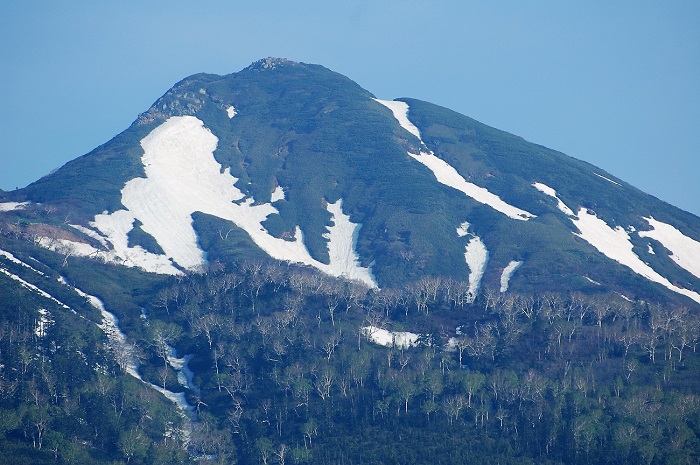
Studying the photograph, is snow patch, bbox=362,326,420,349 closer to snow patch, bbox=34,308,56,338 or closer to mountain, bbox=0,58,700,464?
mountain, bbox=0,58,700,464

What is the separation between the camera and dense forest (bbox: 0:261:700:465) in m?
111

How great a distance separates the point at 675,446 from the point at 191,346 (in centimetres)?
6984

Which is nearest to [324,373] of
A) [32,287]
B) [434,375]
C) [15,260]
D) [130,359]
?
[434,375]

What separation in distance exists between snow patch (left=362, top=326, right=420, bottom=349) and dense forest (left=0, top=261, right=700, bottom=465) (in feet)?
2.04

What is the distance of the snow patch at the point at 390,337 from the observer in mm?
142175

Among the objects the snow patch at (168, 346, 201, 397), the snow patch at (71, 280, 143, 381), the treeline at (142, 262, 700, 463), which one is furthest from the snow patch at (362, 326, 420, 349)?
the snow patch at (71, 280, 143, 381)

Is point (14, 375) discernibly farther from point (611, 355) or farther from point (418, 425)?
point (611, 355)

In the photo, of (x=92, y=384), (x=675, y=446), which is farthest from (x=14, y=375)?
(x=675, y=446)

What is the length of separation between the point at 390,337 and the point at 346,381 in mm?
19207

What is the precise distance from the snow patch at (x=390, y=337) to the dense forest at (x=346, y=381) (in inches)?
24.4

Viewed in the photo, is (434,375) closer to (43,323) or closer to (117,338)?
(117,338)

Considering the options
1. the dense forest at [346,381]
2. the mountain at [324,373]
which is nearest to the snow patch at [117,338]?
the mountain at [324,373]

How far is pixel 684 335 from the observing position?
137 meters

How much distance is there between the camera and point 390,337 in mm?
145875
